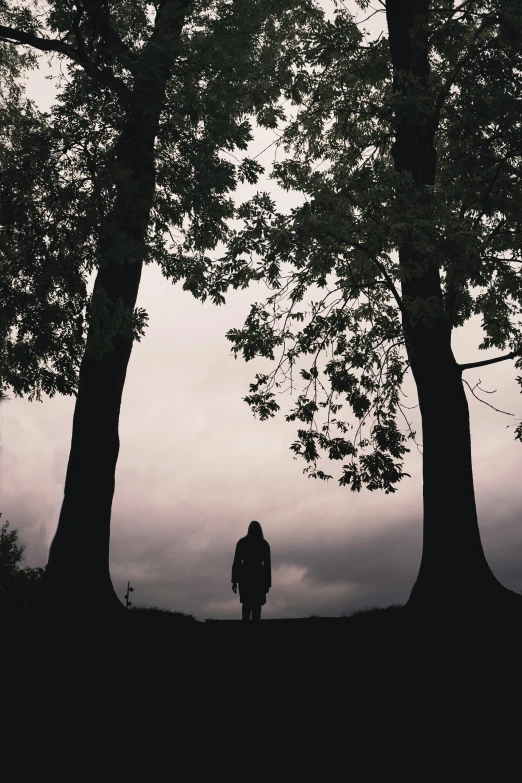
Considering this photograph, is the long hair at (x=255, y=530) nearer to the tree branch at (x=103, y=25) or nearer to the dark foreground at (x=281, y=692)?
the dark foreground at (x=281, y=692)

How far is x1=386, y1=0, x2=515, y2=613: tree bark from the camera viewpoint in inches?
451

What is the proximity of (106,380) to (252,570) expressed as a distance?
4413 mm

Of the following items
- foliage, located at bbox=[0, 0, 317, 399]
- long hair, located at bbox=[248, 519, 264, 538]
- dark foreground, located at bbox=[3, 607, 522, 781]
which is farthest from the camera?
long hair, located at bbox=[248, 519, 264, 538]

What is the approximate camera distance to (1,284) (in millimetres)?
10328

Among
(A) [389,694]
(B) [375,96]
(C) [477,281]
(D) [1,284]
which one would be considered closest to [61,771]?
(A) [389,694]

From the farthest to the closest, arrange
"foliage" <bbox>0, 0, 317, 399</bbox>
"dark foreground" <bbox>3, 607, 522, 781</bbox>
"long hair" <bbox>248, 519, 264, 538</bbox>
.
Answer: "long hair" <bbox>248, 519, 264, 538</bbox>
"foliage" <bbox>0, 0, 317, 399</bbox>
"dark foreground" <bbox>3, 607, 522, 781</bbox>

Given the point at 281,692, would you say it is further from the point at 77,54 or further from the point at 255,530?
the point at 77,54

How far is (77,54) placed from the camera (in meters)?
11.9

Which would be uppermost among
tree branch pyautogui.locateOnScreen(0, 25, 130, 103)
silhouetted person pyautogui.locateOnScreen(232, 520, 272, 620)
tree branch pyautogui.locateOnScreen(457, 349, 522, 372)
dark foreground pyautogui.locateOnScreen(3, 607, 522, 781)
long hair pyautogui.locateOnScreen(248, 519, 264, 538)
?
tree branch pyautogui.locateOnScreen(0, 25, 130, 103)

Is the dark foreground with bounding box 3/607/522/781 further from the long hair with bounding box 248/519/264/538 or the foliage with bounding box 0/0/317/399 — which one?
the foliage with bounding box 0/0/317/399

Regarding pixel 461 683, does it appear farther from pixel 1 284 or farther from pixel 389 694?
pixel 1 284

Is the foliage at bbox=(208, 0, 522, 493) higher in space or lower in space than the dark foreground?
higher

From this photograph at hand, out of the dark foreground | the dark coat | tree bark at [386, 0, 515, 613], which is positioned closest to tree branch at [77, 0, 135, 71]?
tree bark at [386, 0, 515, 613]

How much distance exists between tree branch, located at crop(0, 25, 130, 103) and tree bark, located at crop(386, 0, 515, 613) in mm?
4638
